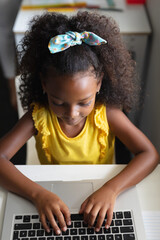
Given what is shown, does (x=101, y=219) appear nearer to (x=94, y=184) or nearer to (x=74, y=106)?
(x=94, y=184)

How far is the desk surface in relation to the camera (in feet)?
4.80

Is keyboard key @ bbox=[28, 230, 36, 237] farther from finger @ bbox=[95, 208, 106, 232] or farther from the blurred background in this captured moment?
the blurred background

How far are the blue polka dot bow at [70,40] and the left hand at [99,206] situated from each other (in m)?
0.39

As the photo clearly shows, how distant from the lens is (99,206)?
2.28 feet

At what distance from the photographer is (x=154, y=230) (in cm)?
66

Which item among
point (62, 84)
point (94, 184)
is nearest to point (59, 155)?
point (94, 184)

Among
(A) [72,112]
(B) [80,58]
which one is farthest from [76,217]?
(B) [80,58]

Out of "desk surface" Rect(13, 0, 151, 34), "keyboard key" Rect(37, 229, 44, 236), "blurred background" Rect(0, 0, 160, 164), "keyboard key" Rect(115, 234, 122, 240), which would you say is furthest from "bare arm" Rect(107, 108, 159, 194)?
"desk surface" Rect(13, 0, 151, 34)

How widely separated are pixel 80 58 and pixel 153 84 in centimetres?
77

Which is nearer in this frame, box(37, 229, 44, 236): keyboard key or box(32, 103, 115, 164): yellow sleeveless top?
box(37, 229, 44, 236): keyboard key

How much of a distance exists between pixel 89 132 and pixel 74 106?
240 mm

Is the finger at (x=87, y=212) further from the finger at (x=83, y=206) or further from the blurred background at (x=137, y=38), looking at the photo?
the blurred background at (x=137, y=38)

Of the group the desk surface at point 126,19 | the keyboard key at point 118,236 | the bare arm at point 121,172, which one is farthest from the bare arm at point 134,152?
the desk surface at point 126,19

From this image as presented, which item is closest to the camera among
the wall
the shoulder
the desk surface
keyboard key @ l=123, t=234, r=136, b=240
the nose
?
keyboard key @ l=123, t=234, r=136, b=240
